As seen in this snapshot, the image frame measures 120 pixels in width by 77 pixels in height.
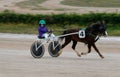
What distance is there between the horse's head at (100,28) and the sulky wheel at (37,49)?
212 centimetres

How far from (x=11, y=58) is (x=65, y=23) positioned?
58.6ft

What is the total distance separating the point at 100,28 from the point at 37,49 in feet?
8.33

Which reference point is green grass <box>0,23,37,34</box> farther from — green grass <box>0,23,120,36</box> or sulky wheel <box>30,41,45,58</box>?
sulky wheel <box>30,41,45,58</box>

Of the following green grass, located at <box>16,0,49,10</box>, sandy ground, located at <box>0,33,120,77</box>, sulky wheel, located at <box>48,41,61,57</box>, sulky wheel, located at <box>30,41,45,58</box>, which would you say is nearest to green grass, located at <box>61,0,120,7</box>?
green grass, located at <box>16,0,49,10</box>

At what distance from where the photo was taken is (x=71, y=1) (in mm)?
69500

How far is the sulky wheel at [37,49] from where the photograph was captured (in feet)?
69.8

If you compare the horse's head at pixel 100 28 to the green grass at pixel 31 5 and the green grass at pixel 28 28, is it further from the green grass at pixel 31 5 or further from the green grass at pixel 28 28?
the green grass at pixel 31 5

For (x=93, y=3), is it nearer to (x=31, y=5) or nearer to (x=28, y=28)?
(x=31, y=5)

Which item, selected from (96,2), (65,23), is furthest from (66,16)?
(96,2)

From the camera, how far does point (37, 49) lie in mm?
21312

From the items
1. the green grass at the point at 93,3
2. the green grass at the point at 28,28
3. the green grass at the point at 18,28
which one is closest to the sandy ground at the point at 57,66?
the green grass at the point at 28,28

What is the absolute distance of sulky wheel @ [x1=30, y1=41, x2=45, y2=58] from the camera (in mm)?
21281

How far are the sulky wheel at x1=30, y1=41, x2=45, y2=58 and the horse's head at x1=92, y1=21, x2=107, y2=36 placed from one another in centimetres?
212

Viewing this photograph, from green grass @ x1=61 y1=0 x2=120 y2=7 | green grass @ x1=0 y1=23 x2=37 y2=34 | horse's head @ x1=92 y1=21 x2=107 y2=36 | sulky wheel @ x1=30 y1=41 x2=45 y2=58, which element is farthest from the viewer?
green grass @ x1=61 y1=0 x2=120 y2=7
